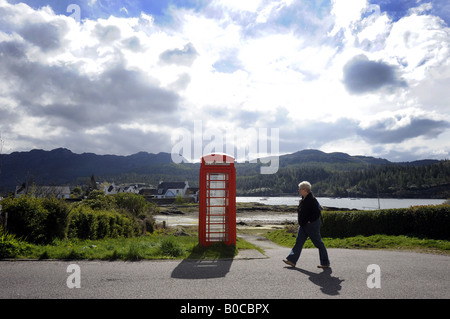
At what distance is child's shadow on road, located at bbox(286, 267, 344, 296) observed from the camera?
507 cm

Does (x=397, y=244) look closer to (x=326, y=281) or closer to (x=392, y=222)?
(x=392, y=222)

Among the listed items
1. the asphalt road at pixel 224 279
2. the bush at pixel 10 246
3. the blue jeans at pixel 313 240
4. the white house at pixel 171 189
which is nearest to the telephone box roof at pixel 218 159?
the asphalt road at pixel 224 279

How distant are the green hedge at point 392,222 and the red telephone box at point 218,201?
8720 mm

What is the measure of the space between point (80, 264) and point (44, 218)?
3.23 m

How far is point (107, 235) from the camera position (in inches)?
504

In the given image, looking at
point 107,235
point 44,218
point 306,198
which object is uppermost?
point 306,198

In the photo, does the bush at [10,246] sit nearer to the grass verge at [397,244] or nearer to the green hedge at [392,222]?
Answer: the grass verge at [397,244]

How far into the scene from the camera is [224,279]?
19.1ft

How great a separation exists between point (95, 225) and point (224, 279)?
319 inches

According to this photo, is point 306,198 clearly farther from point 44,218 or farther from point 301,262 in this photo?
point 44,218

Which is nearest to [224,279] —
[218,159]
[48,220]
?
[218,159]

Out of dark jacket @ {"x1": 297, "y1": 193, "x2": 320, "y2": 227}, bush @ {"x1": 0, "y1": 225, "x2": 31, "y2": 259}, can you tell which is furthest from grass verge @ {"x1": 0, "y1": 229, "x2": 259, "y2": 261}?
dark jacket @ {"x1": 297, "y1": 193, "x2": 320, "y2": 227}
